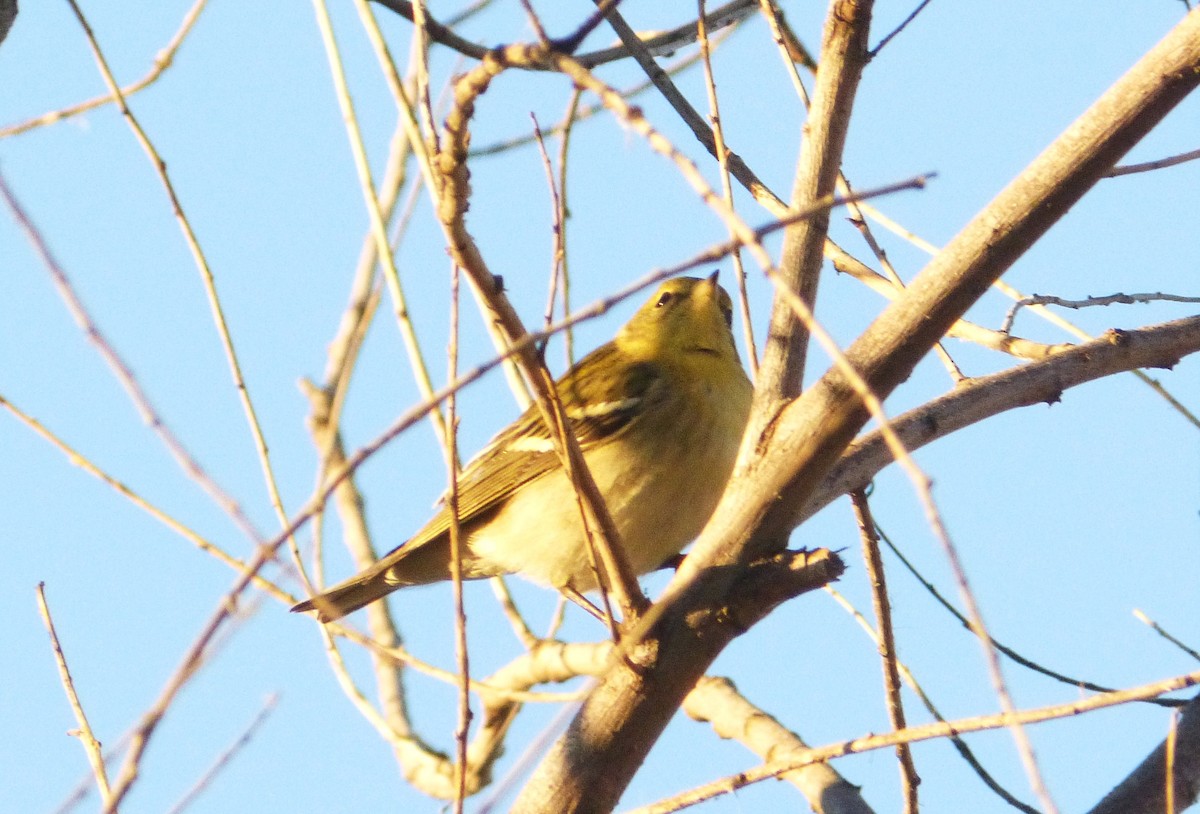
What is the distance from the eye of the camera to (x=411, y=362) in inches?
142

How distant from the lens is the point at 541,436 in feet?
17.8

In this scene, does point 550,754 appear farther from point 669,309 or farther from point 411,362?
point 669,309

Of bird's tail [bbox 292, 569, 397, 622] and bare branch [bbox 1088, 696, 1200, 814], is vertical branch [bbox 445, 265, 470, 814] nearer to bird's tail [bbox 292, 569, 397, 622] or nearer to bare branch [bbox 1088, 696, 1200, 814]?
bare branch [bbox 1088, 696, 1200, 814]

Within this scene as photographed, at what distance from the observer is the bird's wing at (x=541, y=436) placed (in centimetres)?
538

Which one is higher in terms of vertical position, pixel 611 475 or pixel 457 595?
pixel 611 475

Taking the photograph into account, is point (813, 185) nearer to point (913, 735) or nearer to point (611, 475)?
point (913, 735)

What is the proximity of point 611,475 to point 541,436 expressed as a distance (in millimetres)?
422

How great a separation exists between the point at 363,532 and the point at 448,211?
440cm

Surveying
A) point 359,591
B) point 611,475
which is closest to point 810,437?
point 611,475

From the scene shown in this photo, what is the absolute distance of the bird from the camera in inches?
198

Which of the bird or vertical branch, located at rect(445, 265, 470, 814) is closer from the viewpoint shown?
vertical branch, located at rect(445, 265, 470, 814)

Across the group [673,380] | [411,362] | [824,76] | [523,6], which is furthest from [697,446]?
[523,6]

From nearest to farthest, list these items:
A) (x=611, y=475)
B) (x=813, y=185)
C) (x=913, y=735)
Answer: (x=913, y=735), (x=813, y=185), (x=611, y=475)

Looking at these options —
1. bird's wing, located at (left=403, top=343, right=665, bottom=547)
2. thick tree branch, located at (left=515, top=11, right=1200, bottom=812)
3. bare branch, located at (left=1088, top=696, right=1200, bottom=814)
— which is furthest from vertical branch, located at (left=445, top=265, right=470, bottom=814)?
bird's wing, located at (left=403, top=343, right=665, bottom=547)
